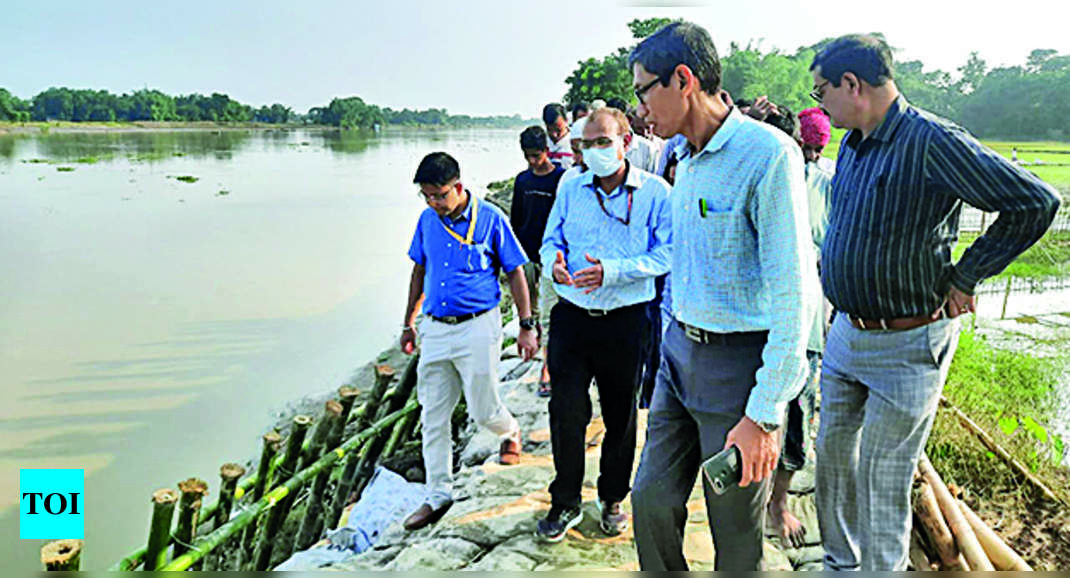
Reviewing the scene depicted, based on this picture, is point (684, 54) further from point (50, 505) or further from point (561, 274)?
point (50, 505)

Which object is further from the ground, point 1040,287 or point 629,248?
point 629,248

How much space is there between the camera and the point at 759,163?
1886 millimetres

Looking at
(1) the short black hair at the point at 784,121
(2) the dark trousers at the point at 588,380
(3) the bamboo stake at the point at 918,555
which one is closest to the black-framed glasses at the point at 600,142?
(2) the dark trousers at the point at 588,380

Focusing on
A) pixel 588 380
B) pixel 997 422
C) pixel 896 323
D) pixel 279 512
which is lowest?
pixel 279 512

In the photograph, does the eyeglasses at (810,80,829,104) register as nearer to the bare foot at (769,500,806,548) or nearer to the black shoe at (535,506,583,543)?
the bare foot at (769,500,806,548)

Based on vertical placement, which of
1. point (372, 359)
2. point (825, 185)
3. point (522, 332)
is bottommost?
point (372, 359)

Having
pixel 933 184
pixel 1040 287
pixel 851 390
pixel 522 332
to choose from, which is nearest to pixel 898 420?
pixel 851 390

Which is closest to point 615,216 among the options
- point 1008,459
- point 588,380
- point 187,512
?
point 588,380

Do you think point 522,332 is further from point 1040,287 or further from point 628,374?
point 1040,287

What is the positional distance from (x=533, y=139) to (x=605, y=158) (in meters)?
1.83

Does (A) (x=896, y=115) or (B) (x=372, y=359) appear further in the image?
(B) (x=372, y=359)

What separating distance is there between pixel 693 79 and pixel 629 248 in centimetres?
121

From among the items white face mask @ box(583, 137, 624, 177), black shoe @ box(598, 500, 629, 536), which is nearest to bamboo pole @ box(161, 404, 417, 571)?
black shoe @ box(598, 500, 629, 536)

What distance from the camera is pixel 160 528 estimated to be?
348 centimetres
